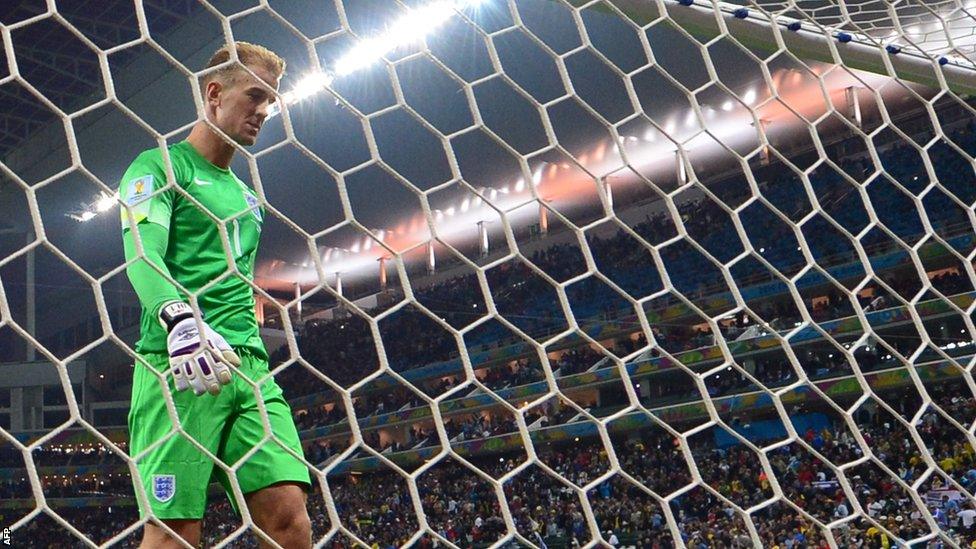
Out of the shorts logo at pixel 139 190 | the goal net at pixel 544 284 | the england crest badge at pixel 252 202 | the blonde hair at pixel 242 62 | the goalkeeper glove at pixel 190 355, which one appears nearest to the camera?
the goalkeeper glove at pixel 190 355

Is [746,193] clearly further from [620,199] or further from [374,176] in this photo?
[374,176]

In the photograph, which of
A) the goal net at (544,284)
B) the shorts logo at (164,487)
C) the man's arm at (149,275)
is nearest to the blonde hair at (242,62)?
the man's arm at (149,275)

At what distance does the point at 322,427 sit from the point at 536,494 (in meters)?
5.07

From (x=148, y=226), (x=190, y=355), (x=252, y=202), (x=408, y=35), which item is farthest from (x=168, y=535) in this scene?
(x=408, y=35)

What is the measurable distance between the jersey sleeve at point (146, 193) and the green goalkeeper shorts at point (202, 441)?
6.9 inches

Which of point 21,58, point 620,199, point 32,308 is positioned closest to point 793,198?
point 620,199

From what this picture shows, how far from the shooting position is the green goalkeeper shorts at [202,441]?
1212 mm

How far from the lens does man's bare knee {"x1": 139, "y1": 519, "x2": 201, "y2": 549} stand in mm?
1182

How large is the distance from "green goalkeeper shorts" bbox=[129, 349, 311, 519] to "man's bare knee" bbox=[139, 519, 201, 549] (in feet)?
0.05

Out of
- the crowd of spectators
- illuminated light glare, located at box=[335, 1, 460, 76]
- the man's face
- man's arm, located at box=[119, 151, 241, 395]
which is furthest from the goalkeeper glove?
the crowd of spectators

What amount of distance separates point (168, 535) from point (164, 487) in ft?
0.18

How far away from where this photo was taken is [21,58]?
38.1 ft

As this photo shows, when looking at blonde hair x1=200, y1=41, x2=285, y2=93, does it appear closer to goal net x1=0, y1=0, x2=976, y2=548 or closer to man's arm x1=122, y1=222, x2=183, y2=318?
man's arm x1=122, y1=222, x2=183, y2=318

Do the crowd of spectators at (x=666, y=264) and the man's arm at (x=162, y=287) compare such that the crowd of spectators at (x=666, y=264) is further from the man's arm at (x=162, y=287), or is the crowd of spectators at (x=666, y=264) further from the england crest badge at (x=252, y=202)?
the man's arm at (x=162, y=287)
